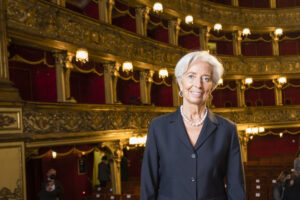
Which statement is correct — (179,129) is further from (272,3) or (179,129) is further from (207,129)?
(272,3)

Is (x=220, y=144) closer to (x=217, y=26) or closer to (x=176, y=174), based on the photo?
(x=176, y=174)

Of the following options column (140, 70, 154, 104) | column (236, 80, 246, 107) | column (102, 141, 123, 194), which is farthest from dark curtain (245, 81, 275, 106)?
column (102, 141, 123, 194)

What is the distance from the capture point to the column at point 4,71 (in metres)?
7.85

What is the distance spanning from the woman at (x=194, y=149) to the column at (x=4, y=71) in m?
6.70

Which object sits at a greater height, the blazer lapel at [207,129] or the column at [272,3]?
the column at [272,3]

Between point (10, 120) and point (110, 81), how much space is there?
5.39 meters

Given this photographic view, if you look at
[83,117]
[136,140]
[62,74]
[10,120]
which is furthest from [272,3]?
[10,120]

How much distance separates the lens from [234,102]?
2189cm

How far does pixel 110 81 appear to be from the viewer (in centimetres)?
1287

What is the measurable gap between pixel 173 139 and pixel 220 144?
10.4 inches

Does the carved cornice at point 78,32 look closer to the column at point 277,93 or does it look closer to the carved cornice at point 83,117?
the carved cornice at point 83,117

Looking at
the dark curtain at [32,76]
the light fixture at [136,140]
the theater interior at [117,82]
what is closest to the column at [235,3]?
the theater interior at [117,82]

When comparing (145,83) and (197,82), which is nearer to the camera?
(197,82)

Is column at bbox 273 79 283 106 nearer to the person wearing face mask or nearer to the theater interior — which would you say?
the theater interior
